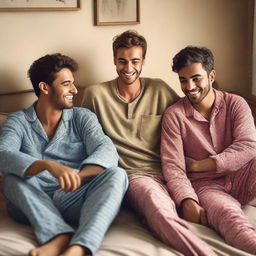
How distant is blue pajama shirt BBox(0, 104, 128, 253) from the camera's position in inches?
67.9

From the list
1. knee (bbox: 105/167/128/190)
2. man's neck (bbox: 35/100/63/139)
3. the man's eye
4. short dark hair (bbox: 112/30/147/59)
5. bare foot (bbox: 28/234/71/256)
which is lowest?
bare foot (bbox: 28/234/71/256)

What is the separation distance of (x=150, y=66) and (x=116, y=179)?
46.2 inches

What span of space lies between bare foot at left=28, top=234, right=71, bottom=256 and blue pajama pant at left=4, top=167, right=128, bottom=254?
0.02 meters

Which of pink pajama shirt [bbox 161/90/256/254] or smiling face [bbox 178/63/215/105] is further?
smiling face [bbox 178/63/215/105]

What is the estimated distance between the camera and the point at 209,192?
2.08 m

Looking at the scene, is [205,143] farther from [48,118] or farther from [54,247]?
[54,247]

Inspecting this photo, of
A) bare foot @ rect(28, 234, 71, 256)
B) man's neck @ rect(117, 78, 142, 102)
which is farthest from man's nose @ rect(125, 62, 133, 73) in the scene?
bare foot @ rect(28, 234, 71, 256)

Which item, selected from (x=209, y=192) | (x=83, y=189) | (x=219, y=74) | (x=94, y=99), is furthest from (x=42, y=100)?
(x=219, y=74)

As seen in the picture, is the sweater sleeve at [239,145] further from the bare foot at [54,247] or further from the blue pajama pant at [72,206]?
the bare foot at [54,247]

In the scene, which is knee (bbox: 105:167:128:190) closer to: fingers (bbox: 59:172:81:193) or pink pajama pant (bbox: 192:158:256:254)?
fingers (bbox: 59:172:81:193)

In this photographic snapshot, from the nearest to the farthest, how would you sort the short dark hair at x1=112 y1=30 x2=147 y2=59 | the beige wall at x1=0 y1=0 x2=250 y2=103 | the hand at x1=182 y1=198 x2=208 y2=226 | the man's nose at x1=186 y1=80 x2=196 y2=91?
1. the hand at x1=182 y1=198 x2=208 y2=226
2. the man's nose at x1=186 y1=80 x2=196 y2=91
3. the short dark hair at x1=112 y1=30 x2=147 y2=59
4. the beige wall at x1=0 y1=0 x2=250 y2=103

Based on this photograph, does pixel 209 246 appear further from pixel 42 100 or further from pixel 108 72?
pixel 108 72

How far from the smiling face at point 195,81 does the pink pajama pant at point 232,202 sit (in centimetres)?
41

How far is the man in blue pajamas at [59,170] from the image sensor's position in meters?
1.71
